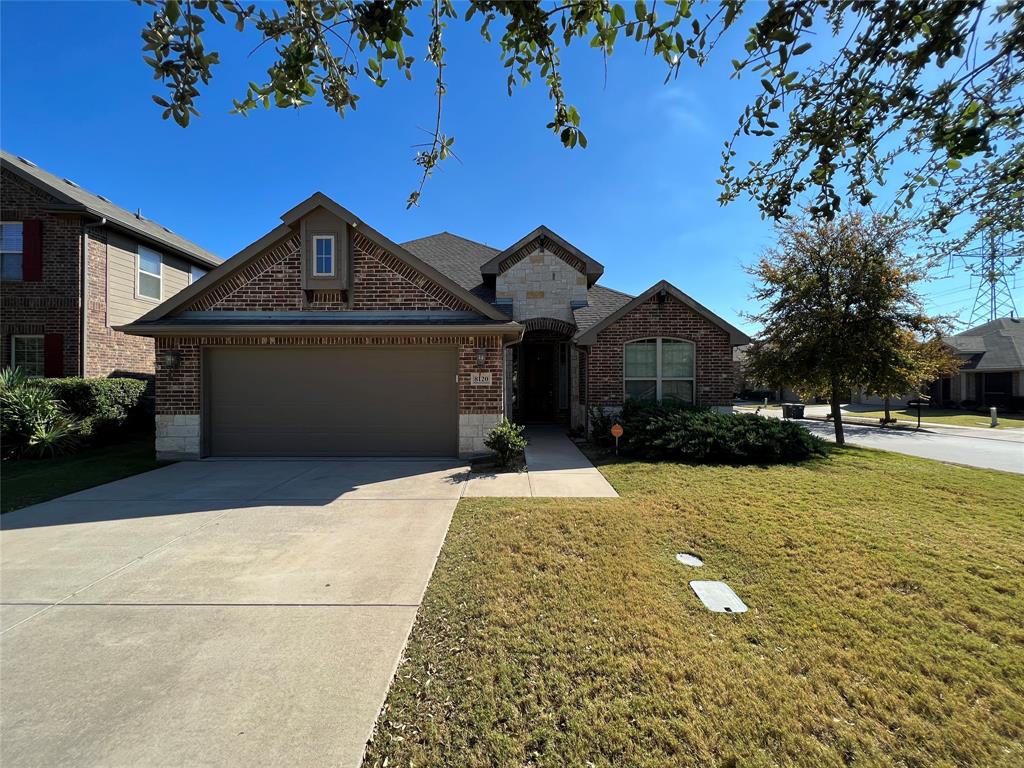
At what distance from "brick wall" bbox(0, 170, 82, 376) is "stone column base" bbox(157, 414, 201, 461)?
528 centimetres

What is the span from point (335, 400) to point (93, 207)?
1045 cm

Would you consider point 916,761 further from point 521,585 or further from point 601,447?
point 601,447

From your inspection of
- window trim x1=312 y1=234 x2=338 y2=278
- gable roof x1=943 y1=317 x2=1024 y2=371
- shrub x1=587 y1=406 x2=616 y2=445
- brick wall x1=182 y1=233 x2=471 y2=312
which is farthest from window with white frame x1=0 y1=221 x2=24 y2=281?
gable roof x1=943 y1=317 x2=1024 y2=371

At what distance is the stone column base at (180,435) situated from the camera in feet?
28.3

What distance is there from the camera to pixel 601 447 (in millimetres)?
10211

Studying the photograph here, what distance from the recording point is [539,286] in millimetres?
13102

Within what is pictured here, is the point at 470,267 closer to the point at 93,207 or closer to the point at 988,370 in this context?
the point at 93,207

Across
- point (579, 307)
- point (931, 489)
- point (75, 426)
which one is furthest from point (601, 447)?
point (75, 426)

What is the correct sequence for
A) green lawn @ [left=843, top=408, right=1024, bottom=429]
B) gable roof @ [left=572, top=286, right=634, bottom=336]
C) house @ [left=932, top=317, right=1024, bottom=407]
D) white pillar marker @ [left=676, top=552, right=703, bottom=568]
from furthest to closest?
house @ [left=932, top=317, right=1024, bottom=407], green lawn @ [left=843, top=408, right=1024, bottom=429], gable roof @ [left=572, top=286, right=634, bottom=336], white pillar marker @ [left=676, top=552, right=703, bottom=568]

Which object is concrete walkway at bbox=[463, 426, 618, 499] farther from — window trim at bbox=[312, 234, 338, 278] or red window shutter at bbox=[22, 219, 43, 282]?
red window shutter at bbox=[22, 219, 43, 282]

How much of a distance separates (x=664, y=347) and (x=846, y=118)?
8474 mm

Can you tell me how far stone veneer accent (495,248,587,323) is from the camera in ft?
42.8

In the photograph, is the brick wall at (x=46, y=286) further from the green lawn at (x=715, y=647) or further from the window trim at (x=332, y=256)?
the green lawn at (x=715, y=647)

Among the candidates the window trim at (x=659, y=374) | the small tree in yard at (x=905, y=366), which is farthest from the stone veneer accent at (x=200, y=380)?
the small tree in yard at (x=905, y=366)
